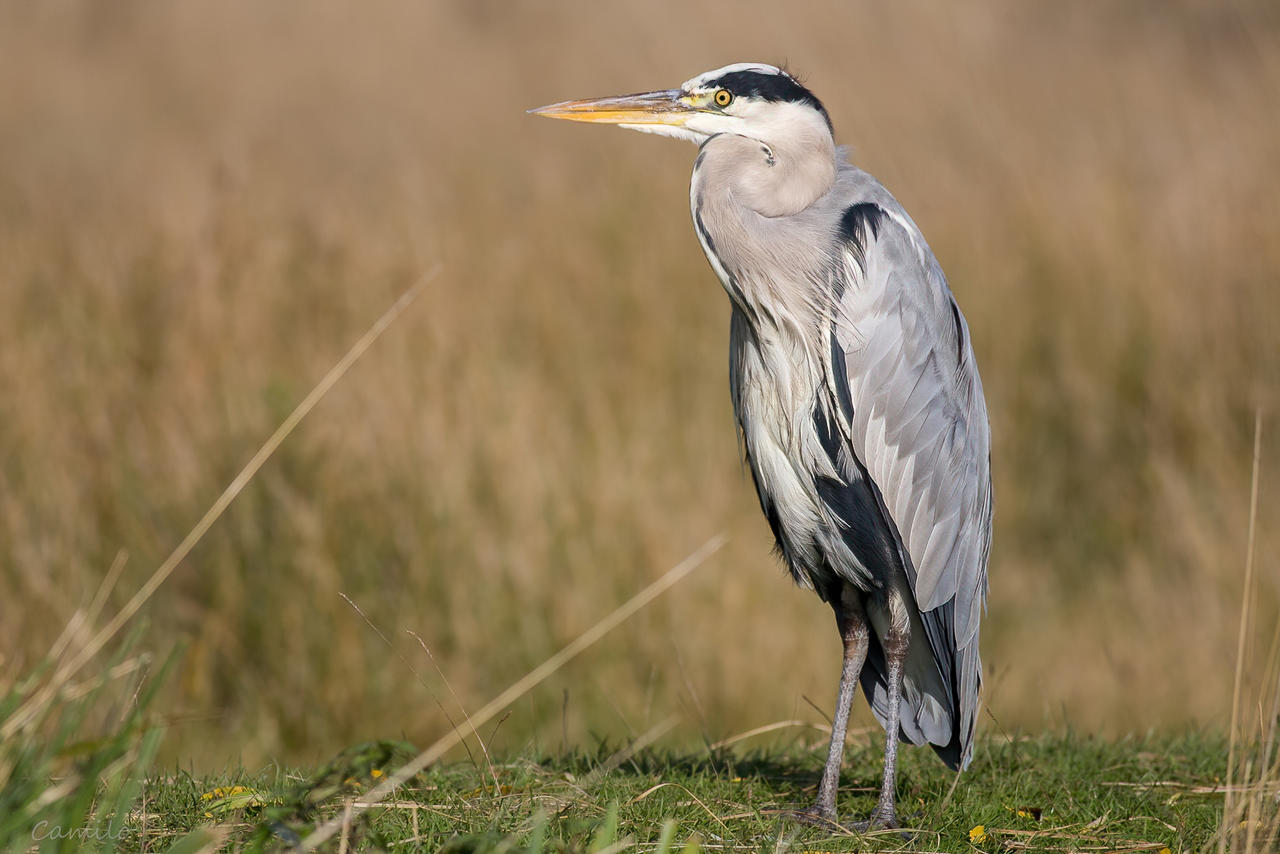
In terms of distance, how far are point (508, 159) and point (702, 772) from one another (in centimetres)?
641

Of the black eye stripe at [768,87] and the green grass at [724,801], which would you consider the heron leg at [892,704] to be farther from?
the black eye stripe at [768,87]

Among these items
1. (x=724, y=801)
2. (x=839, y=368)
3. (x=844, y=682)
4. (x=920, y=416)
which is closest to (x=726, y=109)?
(x=839, y=368)

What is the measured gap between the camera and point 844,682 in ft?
11.7

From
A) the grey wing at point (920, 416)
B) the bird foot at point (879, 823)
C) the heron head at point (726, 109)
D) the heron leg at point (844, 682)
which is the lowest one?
the bird foot at point (879, 823)

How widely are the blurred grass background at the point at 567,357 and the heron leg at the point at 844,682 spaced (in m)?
A: 1.18

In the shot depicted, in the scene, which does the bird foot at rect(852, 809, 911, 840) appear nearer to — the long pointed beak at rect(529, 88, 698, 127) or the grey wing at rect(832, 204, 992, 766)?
the grey wing at rect(832, 204, 992, 766)

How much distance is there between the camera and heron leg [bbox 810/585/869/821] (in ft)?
10.8

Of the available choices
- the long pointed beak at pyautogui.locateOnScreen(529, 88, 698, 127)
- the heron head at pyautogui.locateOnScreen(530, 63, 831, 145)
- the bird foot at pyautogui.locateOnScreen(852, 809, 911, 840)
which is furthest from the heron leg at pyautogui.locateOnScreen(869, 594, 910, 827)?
the long pointed beak at pyautogui.locateOnScreen(529, 88, 698, 127)

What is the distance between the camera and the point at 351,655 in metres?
6.12

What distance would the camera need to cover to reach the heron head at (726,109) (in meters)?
3.46

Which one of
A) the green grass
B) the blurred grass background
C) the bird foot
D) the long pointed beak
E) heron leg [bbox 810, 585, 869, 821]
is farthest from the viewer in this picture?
the blurred grass background

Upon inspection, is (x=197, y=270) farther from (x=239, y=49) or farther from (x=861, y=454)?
(x=239, y=49)

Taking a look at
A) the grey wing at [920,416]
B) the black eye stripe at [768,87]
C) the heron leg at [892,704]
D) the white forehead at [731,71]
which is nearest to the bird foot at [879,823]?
the heron leg at [892,704]

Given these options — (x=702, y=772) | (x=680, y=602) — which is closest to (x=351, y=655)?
(x=680, y=602)
